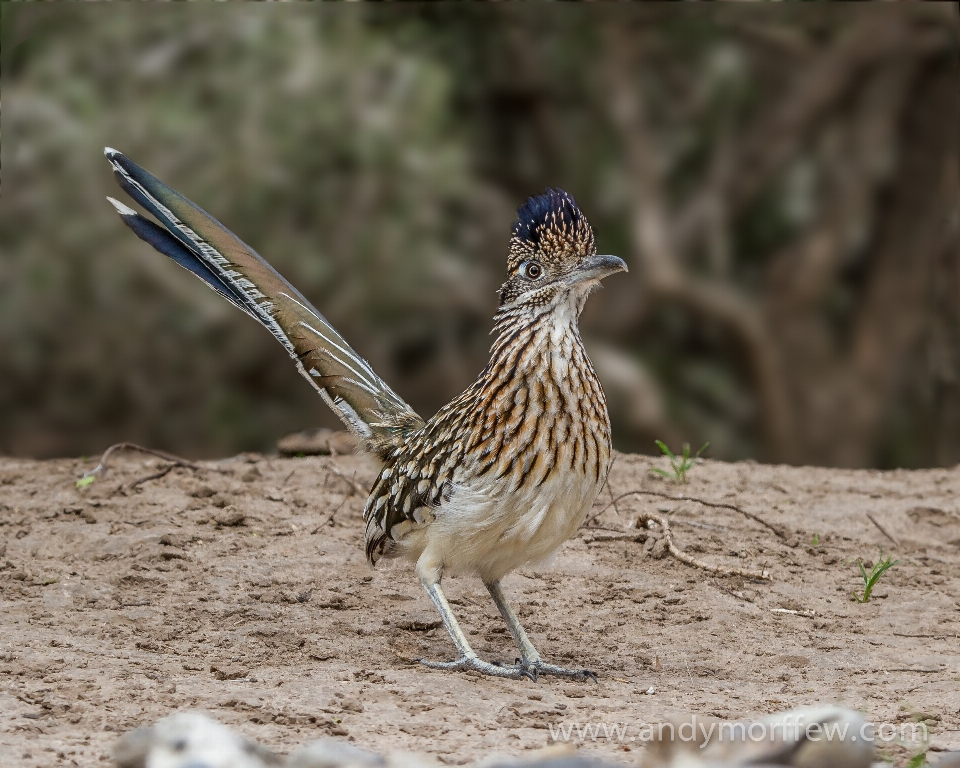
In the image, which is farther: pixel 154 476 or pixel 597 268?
pixel 154 476

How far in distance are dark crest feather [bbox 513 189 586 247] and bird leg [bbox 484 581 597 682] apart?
4.05ft

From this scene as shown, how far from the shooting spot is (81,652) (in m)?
4.13

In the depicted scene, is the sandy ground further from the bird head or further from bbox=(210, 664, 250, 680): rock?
the bird head

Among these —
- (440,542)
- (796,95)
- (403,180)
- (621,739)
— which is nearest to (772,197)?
(796,95)

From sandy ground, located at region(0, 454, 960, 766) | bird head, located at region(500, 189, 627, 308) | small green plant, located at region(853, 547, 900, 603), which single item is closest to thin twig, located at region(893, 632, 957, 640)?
sandy ground, located at region(0, 454, 960, 766)

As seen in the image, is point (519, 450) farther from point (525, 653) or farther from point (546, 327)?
point (525, 653)

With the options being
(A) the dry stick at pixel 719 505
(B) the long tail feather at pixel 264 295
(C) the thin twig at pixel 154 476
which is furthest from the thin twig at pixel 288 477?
(A) the dry stick at pixel 719 505

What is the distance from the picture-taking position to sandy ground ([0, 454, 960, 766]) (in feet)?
11.8

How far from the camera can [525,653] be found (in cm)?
433

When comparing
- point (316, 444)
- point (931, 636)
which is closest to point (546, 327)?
point (931, 636)

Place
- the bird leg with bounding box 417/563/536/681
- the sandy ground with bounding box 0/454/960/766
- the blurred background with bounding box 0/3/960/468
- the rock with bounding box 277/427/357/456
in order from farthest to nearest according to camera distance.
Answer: the blurred background with bounding box 0/3/960/468, the rock with bounding box 277/427/357/456, the bird leg with bounding box 417/563/536/681, the sandy ground with bounding box 0/454/960/766

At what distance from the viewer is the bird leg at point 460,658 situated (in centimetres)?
419

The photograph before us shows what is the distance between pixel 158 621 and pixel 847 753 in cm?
267

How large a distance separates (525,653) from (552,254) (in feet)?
4.39
